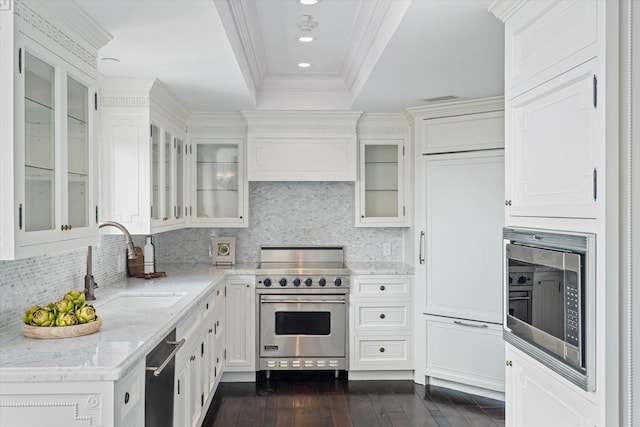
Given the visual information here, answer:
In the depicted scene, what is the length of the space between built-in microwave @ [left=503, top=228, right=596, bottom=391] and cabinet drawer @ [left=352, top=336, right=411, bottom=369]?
237 centimetres

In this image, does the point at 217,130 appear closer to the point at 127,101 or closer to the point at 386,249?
the point at 127,101

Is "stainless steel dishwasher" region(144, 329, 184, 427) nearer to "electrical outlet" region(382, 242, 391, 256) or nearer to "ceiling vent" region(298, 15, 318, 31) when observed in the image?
"ceiling vent" region(298, 15, 318, 31)

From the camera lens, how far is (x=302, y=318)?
188 inches

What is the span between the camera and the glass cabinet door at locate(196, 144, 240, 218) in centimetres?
502

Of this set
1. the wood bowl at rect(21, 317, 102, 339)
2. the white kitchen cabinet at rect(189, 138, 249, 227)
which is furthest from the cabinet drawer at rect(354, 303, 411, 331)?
the wood bowl at rect(21, 317, 102, 339)

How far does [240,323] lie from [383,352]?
1264 mm

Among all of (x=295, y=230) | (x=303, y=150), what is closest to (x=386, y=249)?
(x=295, y=230)

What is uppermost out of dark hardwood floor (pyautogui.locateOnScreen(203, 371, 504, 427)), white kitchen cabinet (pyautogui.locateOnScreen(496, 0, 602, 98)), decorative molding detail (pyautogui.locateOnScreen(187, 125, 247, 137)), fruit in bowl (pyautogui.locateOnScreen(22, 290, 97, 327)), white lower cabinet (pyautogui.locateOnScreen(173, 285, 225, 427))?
decorative molding detail (pyautogui.locateOnScreen(187, 125, 247, 137))

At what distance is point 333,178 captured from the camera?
4.96 m

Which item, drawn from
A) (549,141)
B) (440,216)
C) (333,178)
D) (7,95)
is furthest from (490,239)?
(7,95)

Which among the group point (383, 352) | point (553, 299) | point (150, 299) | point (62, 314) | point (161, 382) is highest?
point (553, 299)

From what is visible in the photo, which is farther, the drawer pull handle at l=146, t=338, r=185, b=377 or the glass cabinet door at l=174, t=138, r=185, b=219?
the glass cabinet door at l=174, t=138, r=185, b=219

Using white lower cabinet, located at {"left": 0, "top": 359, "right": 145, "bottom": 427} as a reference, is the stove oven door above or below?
below

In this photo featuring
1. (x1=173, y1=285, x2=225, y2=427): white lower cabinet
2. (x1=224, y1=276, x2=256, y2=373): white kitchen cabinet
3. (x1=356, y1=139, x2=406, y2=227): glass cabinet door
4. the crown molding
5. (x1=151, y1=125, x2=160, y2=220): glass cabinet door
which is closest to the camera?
the crown molding
